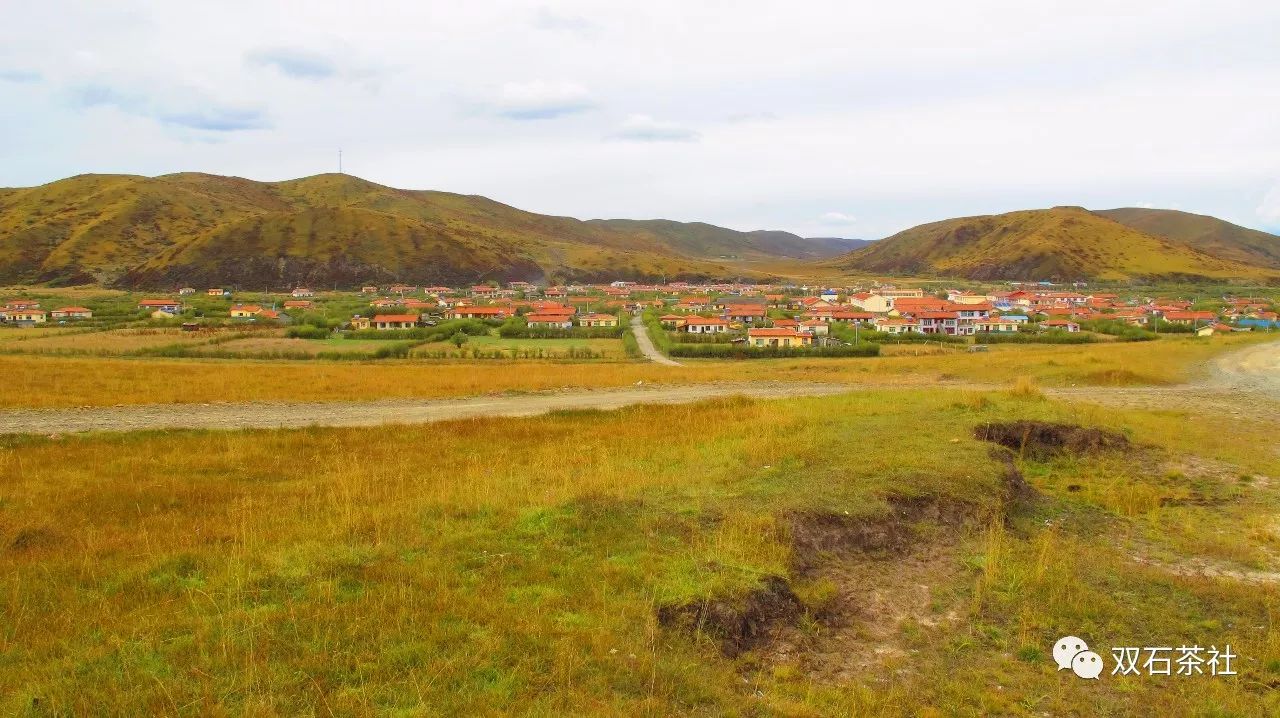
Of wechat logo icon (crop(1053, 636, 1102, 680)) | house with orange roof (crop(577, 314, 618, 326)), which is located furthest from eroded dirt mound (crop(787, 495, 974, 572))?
house with orange roof (crop(577, 314, 618, 326))

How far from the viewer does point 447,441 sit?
654 inches

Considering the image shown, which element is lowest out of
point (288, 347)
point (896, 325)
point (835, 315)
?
point (288, 347)

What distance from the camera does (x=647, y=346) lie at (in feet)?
221

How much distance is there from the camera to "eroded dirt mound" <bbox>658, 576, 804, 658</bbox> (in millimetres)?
7273

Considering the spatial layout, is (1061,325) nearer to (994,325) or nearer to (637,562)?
(994,325)

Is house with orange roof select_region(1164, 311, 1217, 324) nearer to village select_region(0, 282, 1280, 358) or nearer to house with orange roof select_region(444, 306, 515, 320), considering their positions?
village select_region(0, 282, 1280, 358)

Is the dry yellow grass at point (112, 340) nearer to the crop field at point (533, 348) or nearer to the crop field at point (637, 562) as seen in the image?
the crop field at point (533, 348)

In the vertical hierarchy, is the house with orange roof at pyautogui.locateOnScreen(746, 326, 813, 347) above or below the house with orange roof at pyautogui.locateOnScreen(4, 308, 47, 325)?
below

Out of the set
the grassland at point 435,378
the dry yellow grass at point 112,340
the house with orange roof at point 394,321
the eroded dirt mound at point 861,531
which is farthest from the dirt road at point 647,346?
the eroded dirt mound at point 861,531

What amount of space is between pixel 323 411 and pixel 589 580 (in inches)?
656

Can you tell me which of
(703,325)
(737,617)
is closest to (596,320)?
(703,325)

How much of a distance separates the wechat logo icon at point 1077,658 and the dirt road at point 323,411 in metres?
15.8

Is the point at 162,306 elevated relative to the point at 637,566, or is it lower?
elevated

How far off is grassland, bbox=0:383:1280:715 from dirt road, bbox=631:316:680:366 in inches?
1547
